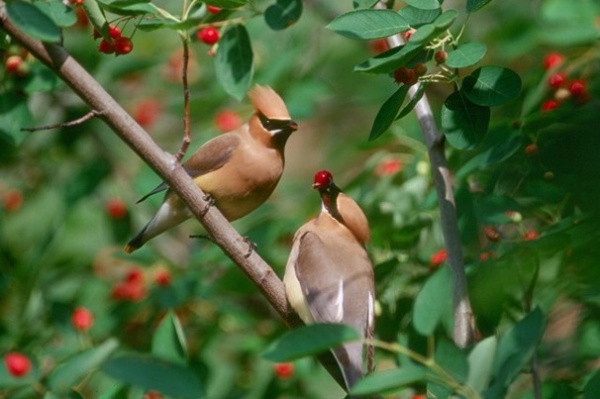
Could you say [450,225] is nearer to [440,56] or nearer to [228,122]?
[440,56]

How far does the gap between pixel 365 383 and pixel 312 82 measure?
2400 millimetres

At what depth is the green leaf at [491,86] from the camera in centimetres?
232

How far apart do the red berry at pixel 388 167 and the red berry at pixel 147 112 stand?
1.12 m

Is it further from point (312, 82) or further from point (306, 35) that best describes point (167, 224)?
→ point (306, 35)

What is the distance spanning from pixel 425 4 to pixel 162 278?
1.69 metres

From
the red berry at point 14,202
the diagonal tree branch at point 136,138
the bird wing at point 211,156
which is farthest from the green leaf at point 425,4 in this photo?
the red berry at point 14,202

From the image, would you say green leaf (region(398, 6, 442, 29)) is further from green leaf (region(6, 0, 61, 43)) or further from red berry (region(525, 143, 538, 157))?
green leaf (region(6, 0, 61, 43))

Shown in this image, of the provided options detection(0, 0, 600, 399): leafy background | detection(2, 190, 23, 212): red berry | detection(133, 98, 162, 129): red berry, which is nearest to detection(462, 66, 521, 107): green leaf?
detection(0, 0, 600, 399): leafy background

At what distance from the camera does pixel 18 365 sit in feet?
8.59

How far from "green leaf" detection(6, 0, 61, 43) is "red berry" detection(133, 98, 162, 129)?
2.23 m

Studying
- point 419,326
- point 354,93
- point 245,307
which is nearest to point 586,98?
point 419,326

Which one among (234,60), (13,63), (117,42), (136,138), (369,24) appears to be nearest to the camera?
(369,24)

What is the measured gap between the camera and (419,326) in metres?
1.95

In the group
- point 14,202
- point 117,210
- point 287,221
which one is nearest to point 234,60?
point 287,221
